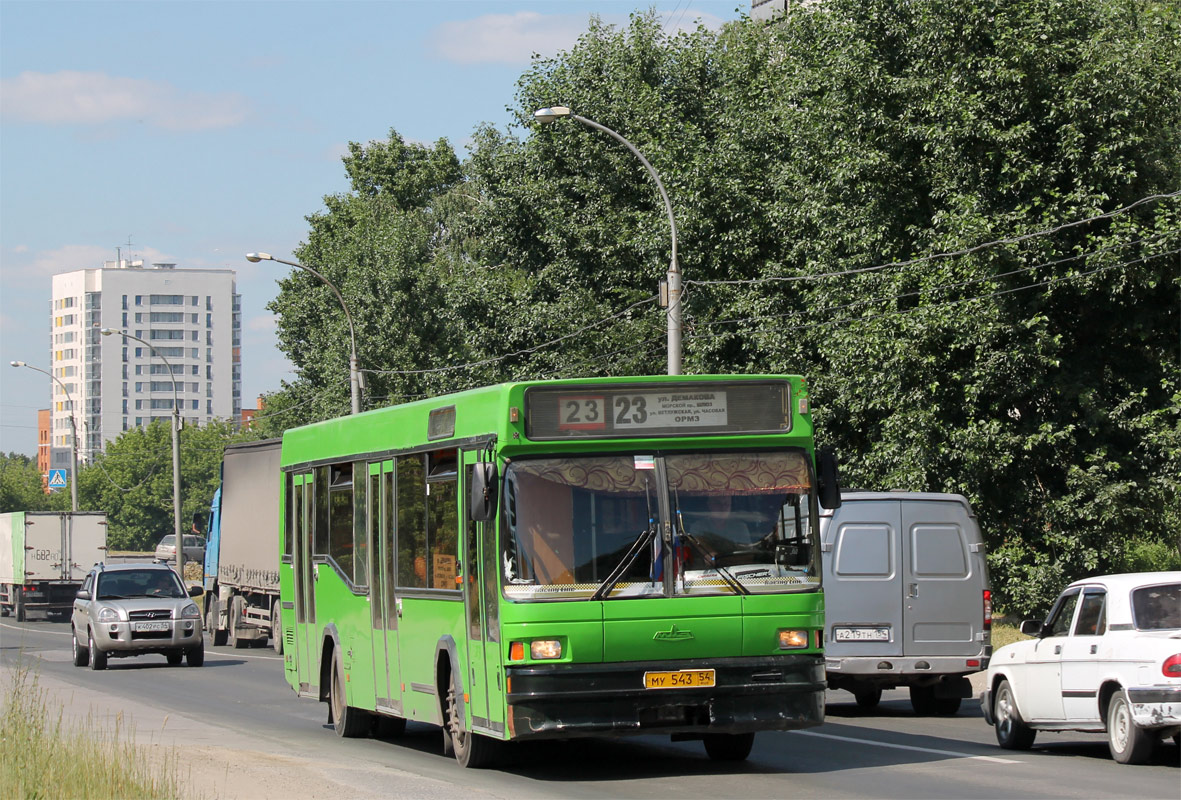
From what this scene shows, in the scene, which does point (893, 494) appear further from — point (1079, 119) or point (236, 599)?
point (236, 599)

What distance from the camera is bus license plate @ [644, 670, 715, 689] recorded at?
11.4m

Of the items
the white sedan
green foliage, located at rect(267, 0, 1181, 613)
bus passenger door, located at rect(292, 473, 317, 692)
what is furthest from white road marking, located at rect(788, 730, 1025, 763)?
green foliage, located at rect(267, 0, 1181, 613)

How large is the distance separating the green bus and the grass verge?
2.47 meters

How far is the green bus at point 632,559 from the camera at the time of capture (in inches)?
446

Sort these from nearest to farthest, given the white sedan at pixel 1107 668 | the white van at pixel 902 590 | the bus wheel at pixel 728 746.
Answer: the white sedan at pixel 1107 668 < the bus wheel at pixel 728 746 < the white van at pixel 902 590

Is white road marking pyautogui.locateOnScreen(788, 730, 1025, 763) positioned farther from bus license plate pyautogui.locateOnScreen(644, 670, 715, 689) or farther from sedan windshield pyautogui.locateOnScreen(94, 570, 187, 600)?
sedan windshield pyautogui.locateOnScreen(94, 570, 187, 600)

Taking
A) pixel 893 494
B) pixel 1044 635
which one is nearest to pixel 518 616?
pixel 1044 635

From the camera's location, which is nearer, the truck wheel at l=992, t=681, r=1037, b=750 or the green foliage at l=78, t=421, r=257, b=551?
the truck wheel at l=992, t=681, r=1037, b=750

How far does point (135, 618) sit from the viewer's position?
29375 millimetres

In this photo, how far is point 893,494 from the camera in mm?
17469

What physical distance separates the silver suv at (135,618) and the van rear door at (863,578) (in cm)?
1542

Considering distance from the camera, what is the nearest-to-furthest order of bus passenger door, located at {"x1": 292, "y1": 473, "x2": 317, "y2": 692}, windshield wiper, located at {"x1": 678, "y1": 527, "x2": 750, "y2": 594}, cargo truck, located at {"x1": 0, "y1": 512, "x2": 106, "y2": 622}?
windshield wiper, located at {"x1": 678, "y1": 527, "x2": 750, "y2": 594}, bus passenger door, located at {"x1": 292, "y1": 473, "x2": 317, "y2": 692}, cargo truck, located at {"x1": 0, "y1": 512, "x2": 106, "y2": 622}

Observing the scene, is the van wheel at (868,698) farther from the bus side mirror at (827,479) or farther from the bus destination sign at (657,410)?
the bus destination sign at (657,410)

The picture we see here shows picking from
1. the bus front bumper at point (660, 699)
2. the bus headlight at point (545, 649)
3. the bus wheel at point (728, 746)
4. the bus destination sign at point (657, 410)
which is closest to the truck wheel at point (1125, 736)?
the bus front bumper at point (660, 699)
